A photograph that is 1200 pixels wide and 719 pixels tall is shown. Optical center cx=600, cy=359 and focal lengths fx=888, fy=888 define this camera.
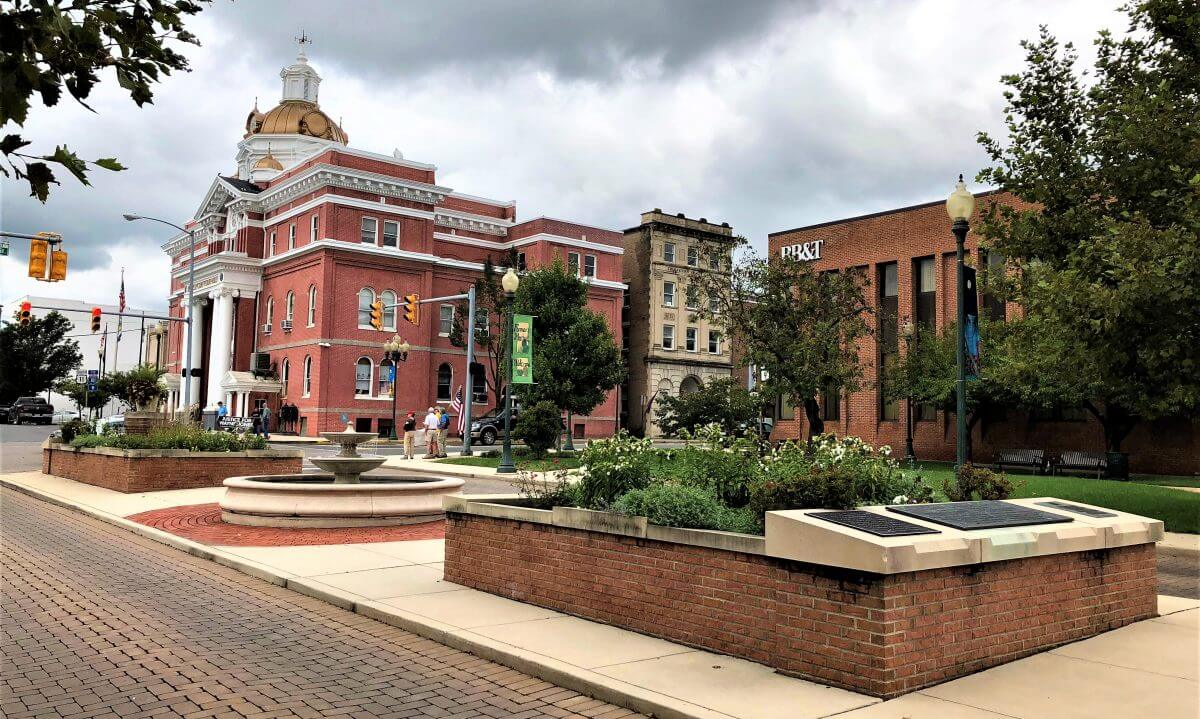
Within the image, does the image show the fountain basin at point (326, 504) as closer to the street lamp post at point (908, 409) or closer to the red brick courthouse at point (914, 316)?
the red brick courthouse at point (914, 316)

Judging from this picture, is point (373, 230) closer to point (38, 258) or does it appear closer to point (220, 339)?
point (220, 339)

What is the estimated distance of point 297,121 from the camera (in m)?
70.2

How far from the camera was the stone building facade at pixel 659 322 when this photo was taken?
235ft

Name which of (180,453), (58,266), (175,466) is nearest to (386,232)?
(58,266)

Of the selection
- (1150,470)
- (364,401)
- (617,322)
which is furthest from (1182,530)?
(617,322)

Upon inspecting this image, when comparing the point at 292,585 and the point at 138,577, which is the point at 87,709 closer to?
the point at 292,585

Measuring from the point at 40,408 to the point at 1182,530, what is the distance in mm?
80539

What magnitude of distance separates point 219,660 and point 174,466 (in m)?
16.1

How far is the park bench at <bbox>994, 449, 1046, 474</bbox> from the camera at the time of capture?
3224cm

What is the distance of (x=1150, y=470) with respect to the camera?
109ft

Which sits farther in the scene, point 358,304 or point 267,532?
point 358,304

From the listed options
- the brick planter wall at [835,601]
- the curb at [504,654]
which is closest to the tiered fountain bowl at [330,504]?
the curb at [504,654]

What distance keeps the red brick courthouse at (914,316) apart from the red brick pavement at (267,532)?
2439cm

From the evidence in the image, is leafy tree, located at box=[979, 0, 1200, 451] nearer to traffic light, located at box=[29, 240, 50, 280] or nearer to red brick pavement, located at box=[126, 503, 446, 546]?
red brick pavement, located at box=[126, 503, 446, 546]
